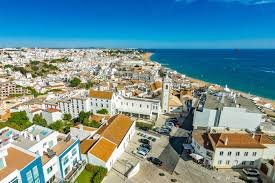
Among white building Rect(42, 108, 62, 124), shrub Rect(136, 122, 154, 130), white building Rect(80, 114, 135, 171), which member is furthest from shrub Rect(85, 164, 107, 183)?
white building Rect(42, 108, 62, 124)

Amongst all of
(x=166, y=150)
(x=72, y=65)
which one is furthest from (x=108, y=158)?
(x=72, y=65)

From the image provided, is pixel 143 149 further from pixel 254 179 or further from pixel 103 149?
pixel 254 179

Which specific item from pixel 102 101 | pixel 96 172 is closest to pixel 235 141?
pixel 96 172

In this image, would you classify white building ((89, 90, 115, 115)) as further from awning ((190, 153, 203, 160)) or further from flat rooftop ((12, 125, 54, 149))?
awning ((190, 153, 203, 160))

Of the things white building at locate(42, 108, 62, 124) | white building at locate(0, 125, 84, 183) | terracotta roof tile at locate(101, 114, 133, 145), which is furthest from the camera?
white building at locate(42, 108, 62, 124)

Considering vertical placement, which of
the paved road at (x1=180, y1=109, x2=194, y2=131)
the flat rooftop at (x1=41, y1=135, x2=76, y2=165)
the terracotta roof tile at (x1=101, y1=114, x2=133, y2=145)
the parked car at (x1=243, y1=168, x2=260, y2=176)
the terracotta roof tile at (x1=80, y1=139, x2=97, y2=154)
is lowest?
the paved road at (x1=180, y1=109, x2=194, y2=131)

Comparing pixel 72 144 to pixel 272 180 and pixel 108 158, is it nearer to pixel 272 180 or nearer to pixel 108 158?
pixel 108 158
